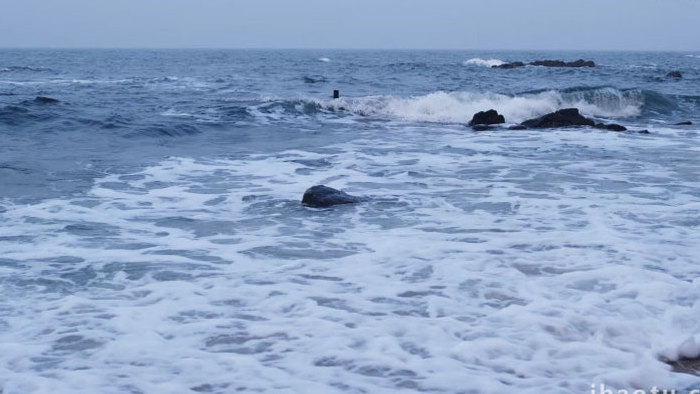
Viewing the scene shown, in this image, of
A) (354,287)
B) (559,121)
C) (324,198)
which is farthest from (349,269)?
(559,121)

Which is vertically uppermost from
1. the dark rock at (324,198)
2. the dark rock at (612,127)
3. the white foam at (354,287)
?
the dark rock at (612,127)

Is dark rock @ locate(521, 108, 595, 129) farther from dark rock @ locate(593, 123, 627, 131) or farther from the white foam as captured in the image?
the white foam

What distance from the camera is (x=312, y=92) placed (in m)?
28.3

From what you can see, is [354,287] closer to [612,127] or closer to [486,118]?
[612,127]

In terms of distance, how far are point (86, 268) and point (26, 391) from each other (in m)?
2.27

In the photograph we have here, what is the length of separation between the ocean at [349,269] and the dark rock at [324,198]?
0.41 ft

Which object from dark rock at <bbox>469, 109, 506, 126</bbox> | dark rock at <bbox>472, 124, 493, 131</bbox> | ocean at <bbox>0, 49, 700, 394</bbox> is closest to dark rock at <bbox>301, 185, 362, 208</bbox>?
ocean at <bbox>0, 49, 700, 394</bbox>

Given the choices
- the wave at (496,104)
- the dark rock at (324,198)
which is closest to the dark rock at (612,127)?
the wave at (496,104)

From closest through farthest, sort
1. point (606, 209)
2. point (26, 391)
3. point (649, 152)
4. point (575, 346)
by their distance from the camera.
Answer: point (26, 391) → point (575, 346) → point (606, 209) → point (649, 152)

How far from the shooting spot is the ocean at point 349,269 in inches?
160

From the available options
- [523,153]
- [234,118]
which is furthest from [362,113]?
[523,153]

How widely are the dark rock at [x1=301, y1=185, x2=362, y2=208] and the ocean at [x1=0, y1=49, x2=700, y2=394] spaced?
0.41ft

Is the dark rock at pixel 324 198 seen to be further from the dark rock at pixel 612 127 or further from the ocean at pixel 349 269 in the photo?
the dark rock at pixel 612 127

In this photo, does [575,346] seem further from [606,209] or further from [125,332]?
[606,209]
